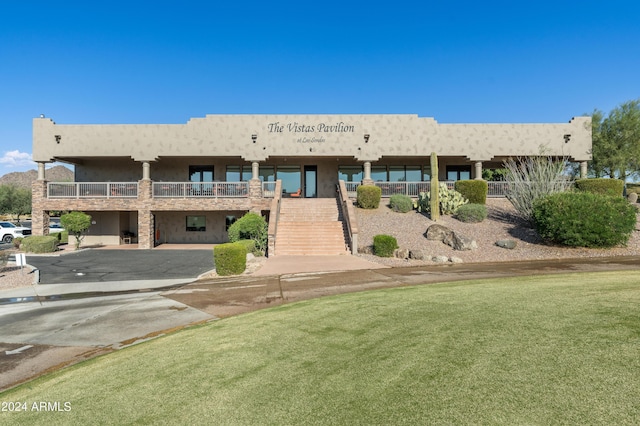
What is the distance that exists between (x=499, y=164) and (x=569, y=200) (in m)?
15.0

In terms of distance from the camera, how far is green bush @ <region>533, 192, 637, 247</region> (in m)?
13.8

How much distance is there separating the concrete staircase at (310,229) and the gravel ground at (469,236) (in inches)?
53.4

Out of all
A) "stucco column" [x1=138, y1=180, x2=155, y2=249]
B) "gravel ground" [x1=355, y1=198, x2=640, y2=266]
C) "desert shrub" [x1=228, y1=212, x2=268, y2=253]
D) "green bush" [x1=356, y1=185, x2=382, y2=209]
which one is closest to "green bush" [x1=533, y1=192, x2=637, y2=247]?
"gravel ground" [x1=355, y1=198, x2=640, y2=266]

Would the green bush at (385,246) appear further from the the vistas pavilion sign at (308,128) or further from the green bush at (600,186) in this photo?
the green bush at (600,186)

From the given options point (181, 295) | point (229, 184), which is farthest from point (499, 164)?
point (181, 295)

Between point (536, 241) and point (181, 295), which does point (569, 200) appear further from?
point (181, 295)

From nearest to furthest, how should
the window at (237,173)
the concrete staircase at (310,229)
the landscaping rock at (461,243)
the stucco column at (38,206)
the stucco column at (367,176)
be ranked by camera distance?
the landscaping rock at (461,243)
the concrete staircase at (310,229)
the stucco column at (38,206)
the stucco column at (367,176)
the window at (237,173)

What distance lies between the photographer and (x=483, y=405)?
2828mm

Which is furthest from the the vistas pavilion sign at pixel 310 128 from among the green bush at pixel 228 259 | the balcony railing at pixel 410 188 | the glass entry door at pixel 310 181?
the green bush at pixel 228 259

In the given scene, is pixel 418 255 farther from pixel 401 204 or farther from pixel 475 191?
pixel 475 191

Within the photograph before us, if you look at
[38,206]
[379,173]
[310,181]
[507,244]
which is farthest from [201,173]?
[507,244]

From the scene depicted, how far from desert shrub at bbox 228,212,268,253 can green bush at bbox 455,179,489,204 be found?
13218 millimetres

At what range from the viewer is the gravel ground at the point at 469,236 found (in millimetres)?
13648

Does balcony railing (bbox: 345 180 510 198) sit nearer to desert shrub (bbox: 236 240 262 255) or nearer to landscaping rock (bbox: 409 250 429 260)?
desert shrub (bbox: 236 240 262 255)
